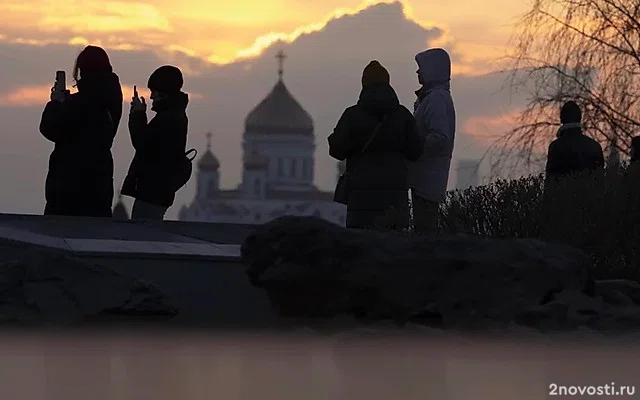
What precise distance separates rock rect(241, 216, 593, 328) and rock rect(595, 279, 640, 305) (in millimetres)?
261

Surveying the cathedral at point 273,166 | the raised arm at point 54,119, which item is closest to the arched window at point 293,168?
the cathedral at point 273,166

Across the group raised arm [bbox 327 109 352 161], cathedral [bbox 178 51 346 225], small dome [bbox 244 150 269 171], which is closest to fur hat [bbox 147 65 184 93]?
raised arm [bbox 327 109 352 161]

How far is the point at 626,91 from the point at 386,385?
34.0 ft

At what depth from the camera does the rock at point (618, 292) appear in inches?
234

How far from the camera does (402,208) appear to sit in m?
8.55

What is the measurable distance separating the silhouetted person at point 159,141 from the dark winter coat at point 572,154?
8.81 feet

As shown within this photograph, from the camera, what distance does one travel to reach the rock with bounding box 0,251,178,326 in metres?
5.42

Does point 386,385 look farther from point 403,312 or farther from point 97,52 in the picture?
point 97,52

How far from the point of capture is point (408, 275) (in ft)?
18.6

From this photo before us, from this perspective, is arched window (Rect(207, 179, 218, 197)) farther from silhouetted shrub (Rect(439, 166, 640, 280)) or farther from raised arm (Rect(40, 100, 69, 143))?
silhouetted shrub (Rect(439, 166, 640, 280))

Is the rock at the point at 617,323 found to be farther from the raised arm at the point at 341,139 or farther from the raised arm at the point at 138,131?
the raised arm at the point at 138,131

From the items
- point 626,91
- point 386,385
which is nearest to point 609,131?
point 626,91

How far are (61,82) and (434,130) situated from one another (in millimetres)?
2441

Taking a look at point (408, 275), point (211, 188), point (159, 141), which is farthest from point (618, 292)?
point (211, 188)
